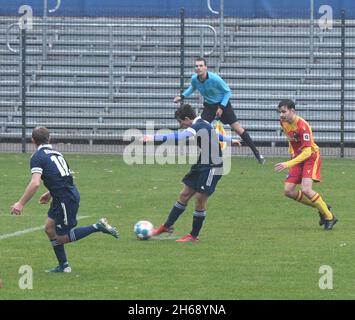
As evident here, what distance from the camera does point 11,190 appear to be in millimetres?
20078

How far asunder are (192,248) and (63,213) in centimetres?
217

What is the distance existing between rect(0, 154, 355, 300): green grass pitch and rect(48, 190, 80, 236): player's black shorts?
452 mm

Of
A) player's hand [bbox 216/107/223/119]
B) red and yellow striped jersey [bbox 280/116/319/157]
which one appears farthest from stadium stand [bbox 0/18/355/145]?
red and yellow striped jersey [bbox 280/116/319/157]

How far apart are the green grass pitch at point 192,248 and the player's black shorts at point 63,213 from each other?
0.45 meters

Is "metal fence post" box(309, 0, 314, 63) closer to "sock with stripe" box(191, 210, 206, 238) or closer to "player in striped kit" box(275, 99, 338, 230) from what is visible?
"player in striped kit" box(275, 99, 338, 230)

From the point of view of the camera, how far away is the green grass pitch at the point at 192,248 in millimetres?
11758

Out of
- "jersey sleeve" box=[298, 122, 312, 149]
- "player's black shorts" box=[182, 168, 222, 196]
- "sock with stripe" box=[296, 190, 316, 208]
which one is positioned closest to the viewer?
"player's black shorts" box=[182, 168, 222, 196]

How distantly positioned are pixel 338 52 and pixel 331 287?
58.7 feet

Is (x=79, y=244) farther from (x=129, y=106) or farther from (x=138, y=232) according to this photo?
(x=129, y=106)

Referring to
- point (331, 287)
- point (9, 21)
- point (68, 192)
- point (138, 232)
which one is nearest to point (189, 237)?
point (138, 232)

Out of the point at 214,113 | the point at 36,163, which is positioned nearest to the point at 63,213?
the point at 36,163

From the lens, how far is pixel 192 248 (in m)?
14.4

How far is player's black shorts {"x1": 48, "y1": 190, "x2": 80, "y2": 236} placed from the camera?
12750mm

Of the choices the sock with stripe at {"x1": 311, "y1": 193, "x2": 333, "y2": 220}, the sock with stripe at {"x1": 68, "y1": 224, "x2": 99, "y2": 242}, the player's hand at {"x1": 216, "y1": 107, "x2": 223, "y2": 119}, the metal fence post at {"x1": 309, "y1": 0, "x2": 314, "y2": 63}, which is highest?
the metal fence post at {"x1": 309, "y1": 0, "x2": 314, "y2": 63}
